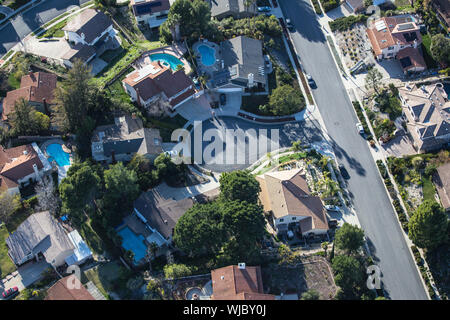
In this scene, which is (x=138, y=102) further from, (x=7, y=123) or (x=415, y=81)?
(x=415, y=81)

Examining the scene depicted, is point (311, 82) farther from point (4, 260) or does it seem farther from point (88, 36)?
point (4, 260)

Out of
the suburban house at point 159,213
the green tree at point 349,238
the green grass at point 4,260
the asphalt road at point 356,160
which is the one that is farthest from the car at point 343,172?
the green grass at point 4,260

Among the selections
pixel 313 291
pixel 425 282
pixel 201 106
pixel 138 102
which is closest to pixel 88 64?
pixel 138 102

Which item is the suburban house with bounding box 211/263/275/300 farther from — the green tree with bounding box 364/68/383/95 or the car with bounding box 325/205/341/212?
the green tree with bounding box 364/68/383/95

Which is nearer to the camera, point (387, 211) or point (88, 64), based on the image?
point (387, 211)

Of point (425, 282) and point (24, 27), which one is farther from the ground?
point (24, 27)
